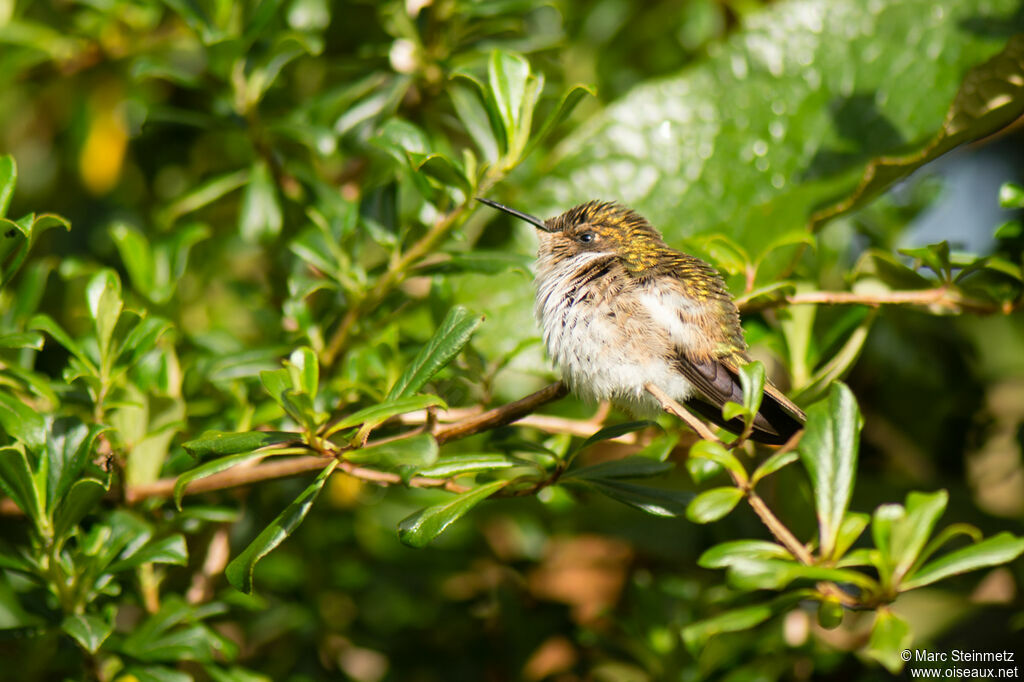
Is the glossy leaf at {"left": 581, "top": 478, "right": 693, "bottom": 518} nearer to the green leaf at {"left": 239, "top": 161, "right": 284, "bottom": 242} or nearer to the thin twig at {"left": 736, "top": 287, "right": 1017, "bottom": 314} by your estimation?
the thin twig at {"left": 736, "top": 287, "right": 1017, "bottom": 314}

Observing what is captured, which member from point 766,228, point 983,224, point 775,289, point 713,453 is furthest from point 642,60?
point 713,453

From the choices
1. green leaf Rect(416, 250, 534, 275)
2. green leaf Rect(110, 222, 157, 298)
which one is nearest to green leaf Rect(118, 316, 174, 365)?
green leaf Rect(110, 222, 157, 298)

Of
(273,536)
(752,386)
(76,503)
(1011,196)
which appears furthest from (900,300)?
(76,503)

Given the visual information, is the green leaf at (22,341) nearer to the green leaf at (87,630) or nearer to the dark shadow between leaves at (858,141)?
the green leaf at (87,630)

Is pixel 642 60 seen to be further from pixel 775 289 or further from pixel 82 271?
pixel 82 271

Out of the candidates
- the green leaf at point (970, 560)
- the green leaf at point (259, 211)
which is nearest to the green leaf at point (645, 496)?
the green leaf at point (970, 560)

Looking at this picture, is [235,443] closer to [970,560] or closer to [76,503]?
[76,503]
